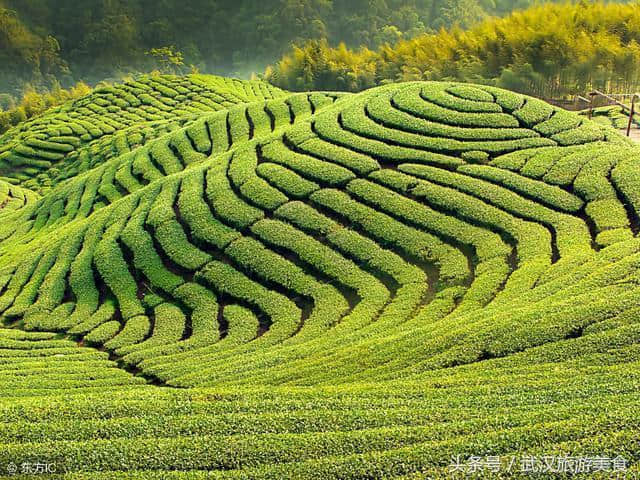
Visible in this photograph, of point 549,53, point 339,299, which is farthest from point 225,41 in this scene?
point 339,299

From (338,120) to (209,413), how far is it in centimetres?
1785

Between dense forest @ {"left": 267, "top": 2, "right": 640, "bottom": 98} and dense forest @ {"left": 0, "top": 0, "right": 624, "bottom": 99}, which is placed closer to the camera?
dense forest @ {"left": 267, "top": 2, "right": 640, "bottom": 98}

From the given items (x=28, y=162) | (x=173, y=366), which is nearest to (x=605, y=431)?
(x=173, y=366)

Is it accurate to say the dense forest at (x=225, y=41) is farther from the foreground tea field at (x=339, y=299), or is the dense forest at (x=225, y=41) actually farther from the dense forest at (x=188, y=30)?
the foreground tea field at (x=339, y=299)

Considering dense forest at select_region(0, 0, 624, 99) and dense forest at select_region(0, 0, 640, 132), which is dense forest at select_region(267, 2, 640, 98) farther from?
dense forest at select_region(0, 0, 624, 99)

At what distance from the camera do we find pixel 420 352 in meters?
12.5

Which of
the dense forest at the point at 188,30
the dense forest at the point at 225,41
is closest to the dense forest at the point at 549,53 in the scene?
the dense forest at the point at 225,41

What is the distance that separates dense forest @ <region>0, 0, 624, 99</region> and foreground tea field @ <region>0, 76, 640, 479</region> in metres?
94.3

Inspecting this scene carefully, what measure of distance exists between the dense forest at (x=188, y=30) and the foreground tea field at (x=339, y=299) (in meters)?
94.3

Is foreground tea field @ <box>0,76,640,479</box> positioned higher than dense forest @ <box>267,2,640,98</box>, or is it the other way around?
dense forest @ <box>267,2,640,98</box>

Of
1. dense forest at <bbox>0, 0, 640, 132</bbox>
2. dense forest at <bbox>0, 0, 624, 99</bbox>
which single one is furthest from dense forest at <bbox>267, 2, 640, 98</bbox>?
dense forest at <bbox>0, 0, 624, 99</bbox>

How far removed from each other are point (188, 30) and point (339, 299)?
13023 cm

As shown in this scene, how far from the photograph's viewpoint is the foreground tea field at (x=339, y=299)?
8688 millimetres

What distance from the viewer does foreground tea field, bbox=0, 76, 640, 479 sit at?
869 centimetres
